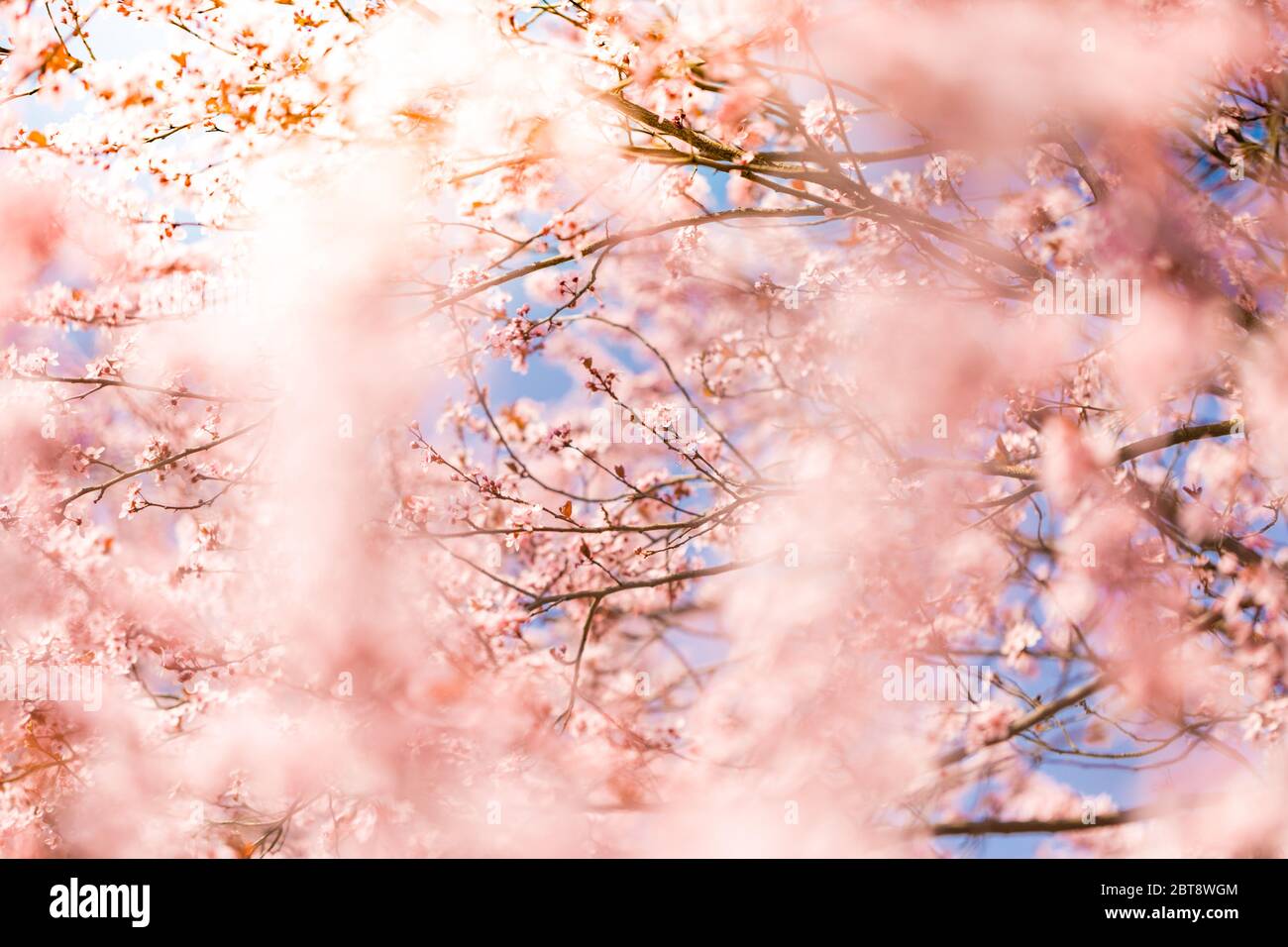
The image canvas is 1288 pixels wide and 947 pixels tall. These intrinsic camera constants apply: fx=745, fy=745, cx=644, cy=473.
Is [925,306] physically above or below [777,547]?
above

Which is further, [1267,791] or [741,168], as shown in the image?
[1267,791]

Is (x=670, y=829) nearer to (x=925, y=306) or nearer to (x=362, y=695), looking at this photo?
(x=362, y=695)

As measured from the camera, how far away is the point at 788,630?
7.75 feet

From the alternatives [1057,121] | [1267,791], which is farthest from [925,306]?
[1267,791]

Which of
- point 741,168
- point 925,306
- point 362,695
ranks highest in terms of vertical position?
point 741,168
